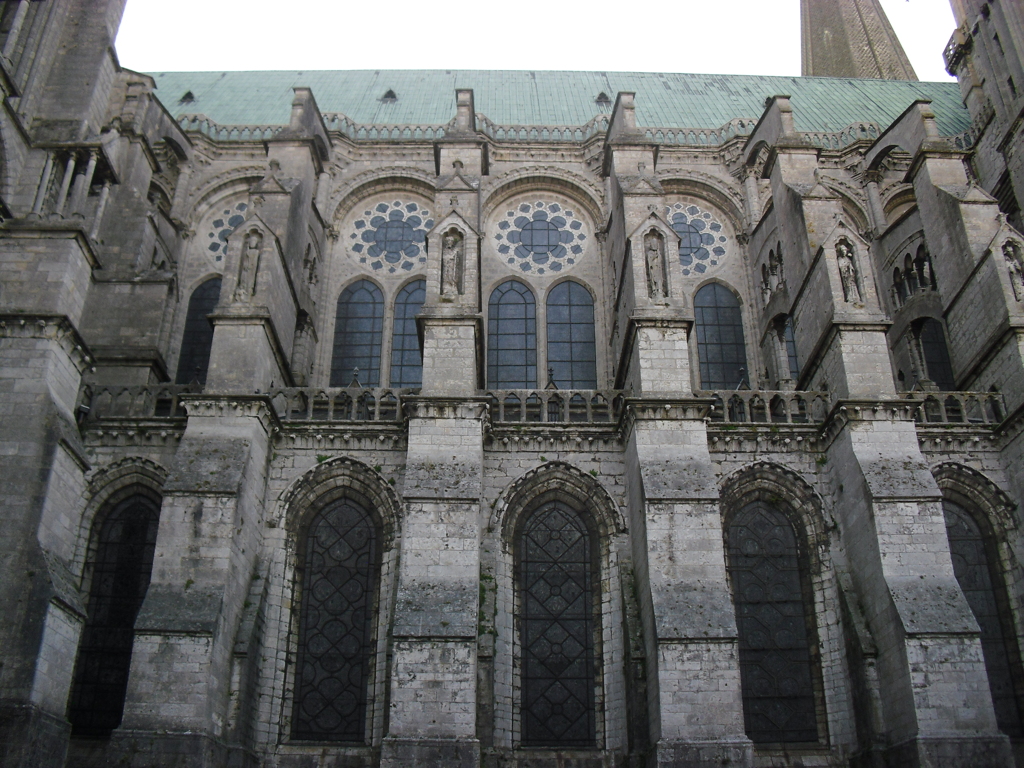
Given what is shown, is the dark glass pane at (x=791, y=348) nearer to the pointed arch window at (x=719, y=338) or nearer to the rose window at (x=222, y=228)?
the pointed arch window at (x=719, y=338)

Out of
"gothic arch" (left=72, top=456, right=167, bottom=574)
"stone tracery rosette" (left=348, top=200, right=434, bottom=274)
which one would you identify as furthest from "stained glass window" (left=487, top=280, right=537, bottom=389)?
"gothic arch" (left=72, top=456, right=167, bottom=574)

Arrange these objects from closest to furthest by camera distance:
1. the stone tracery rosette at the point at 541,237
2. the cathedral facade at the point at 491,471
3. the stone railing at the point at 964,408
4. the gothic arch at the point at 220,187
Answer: the cathedral facade at the point at 491,471 < the stone railing at the point at 964,408 < the stone tracery rosette at the point at 541,237 < the gothic arch at the point at 220,187

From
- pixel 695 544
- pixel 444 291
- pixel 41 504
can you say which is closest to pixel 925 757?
pixel 695 544

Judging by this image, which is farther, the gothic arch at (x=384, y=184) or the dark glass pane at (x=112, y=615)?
the gothic arch at (x=384, y=184)

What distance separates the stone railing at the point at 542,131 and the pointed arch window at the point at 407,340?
4762 mm

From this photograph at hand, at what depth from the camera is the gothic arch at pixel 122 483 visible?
15664mm

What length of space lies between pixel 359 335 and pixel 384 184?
4274 millimetres

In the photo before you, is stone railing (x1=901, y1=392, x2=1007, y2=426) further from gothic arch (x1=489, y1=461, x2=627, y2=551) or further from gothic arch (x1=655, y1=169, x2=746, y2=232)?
gothic arch (x1=655, y1=169, x2=746, y2=232)

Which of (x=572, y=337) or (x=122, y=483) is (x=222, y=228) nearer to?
(x=122, y=483)

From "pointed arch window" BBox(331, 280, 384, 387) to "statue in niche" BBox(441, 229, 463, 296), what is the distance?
4.48 m

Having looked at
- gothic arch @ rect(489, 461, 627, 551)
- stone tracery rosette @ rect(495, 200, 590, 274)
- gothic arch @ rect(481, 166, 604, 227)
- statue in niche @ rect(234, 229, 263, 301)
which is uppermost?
gothic arch @ rect(481, 166, 604, 227)

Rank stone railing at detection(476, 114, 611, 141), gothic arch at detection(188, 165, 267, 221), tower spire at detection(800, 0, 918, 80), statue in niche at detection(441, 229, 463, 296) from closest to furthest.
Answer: statue in niche at detection(441, 229, 463, 296), gothic arch at detection(188, 165, 267, 221), stone railing at detection(476, 114, 611, 141), tower spire at detection(800, 0, 918, 80)

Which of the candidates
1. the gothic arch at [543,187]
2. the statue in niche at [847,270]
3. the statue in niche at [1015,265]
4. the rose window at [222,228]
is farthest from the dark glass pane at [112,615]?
the statue in niche at [1015,265]

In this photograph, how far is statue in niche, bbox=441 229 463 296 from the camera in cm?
1648
